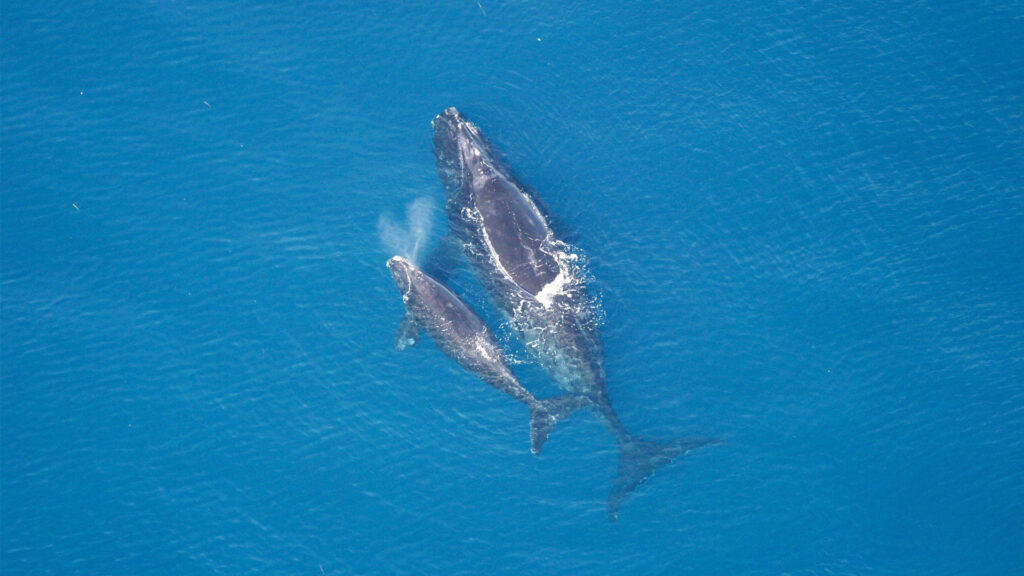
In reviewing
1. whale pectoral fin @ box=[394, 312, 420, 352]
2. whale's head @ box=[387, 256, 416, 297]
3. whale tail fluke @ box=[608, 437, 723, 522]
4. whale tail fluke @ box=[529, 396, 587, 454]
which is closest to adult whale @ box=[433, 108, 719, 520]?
whale tail fluke @ box=[608, 437, 723, 522]

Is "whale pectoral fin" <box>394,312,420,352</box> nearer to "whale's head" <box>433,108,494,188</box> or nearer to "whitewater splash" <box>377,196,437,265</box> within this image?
"whitewater splash" <box>377,196,437,265</box>

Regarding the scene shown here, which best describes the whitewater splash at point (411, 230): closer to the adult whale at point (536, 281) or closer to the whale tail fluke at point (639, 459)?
the adult whale at point (536, 281)

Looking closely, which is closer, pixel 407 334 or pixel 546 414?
pixel 546 414

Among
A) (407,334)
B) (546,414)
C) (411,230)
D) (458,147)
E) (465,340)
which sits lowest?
(546,414)

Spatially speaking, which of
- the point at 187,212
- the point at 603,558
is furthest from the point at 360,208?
the point at 603,558

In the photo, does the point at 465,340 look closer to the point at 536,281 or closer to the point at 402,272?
the point at 536,281

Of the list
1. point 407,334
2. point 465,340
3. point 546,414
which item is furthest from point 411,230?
point 546,414

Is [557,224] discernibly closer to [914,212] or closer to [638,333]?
[638,333]
